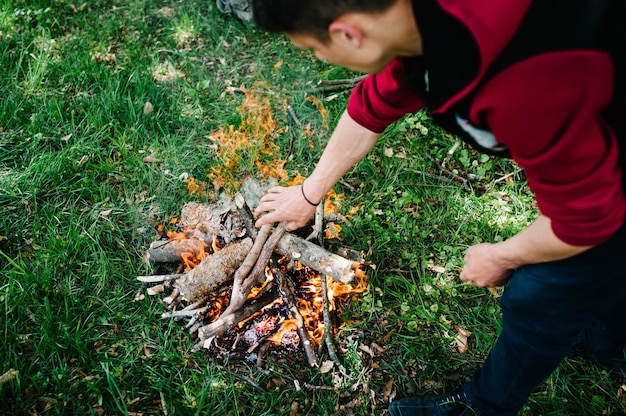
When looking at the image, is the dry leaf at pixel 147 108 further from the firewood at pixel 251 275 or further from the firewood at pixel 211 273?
the firewood at pixel 251 275

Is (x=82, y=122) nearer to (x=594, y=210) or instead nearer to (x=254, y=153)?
(x=254, y=153)

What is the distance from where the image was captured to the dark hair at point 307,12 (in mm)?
1158

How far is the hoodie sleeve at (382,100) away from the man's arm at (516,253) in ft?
2.36

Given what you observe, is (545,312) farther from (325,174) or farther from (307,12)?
(307,12)

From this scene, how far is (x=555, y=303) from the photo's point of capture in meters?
1.67

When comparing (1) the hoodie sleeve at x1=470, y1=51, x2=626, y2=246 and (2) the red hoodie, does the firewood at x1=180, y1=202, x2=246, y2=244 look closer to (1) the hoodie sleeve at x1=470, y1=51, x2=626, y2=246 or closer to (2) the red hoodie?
(2) the red hoodie

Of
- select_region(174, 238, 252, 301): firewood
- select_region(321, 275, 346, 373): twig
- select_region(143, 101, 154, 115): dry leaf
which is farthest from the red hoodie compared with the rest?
select_region(143, 101, 154, 115): dry leaf

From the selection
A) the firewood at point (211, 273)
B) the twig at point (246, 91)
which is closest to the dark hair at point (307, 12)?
the firewood at point (211, 273)

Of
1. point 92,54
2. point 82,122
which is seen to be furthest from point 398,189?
point 92,54

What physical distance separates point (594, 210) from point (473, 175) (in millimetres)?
2484

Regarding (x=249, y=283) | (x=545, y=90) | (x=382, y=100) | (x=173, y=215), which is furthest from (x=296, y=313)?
(x=545, y=90)

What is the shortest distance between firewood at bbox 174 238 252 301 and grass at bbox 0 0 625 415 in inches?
11.8

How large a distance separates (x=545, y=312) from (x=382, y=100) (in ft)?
3.69

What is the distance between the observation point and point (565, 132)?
1.09 meters
